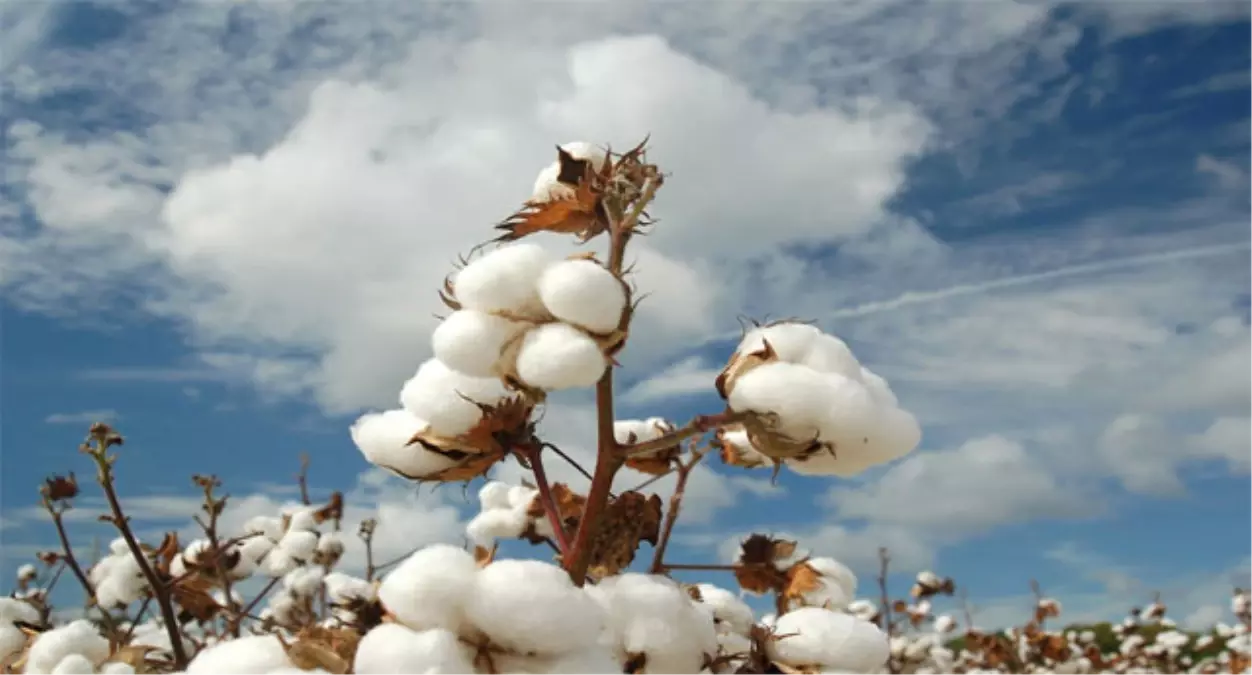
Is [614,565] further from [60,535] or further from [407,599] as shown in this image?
[60,535]

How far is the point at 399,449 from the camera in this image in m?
1.79

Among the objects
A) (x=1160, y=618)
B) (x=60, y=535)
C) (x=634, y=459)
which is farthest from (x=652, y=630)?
(x=1160, y=618)

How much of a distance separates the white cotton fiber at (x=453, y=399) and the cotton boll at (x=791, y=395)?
362 millimetres

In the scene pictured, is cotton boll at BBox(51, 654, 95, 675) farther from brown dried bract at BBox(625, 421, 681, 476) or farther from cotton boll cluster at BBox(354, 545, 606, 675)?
cotton boll cluster at BBox(354, 545, 606, 675)

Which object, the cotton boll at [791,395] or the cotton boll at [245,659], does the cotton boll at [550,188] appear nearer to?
the cotton boll at [791,395]

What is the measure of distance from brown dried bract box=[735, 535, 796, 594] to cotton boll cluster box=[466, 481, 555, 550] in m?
0.56

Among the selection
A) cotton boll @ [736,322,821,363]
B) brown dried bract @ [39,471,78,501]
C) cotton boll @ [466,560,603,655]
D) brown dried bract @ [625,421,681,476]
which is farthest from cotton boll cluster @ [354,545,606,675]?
brown dried bract @ [39,471,78,501]

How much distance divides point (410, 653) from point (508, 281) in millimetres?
540

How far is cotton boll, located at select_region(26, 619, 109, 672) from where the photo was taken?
261cm

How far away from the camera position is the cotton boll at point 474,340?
1.64m

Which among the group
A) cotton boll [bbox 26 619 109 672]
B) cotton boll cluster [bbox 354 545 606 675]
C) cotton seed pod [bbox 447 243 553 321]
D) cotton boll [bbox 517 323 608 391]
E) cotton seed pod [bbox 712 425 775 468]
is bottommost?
cotton boll cluster [bbox 354 545 606 675]

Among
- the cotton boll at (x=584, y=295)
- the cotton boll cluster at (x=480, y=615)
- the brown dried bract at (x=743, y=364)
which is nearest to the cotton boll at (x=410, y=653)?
the cotton boll cluster at (x=480, y=615)

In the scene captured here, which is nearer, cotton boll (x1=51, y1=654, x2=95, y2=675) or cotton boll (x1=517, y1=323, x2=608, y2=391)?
cotton boll (x1=517, y1=323, x2=608, y2=391)

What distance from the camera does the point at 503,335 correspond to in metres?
1.66
